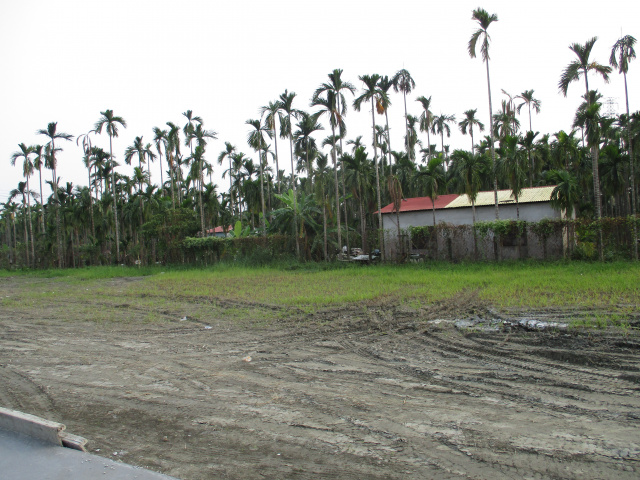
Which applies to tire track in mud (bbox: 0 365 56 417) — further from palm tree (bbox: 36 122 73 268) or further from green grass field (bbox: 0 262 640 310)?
palm tree (bbox: 36 122 73 268)

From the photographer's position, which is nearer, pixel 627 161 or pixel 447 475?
pixel 447 475

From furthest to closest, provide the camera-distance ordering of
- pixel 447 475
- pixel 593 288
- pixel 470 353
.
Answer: pixel 593 288 → pixel 470 353 → pixel 447 475

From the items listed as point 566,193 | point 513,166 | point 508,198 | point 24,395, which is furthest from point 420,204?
point 24,395

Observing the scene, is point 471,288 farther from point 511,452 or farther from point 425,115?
point 425,115

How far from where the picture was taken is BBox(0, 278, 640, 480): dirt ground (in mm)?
3916

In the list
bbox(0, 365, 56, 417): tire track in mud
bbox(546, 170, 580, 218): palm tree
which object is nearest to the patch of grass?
bbox(546, 170, 580, 218): palm tree

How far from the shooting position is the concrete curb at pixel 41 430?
3.96 m

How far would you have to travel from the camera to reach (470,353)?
7203mm

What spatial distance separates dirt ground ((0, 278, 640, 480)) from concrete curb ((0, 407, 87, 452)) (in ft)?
1.03

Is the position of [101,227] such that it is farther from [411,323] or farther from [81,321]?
[411,323]

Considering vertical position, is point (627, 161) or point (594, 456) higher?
point (627, 161)

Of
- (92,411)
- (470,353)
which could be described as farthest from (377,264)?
(92,411)

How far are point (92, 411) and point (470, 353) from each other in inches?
216

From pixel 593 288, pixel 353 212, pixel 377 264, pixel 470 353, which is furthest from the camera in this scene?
pixel 353 212
